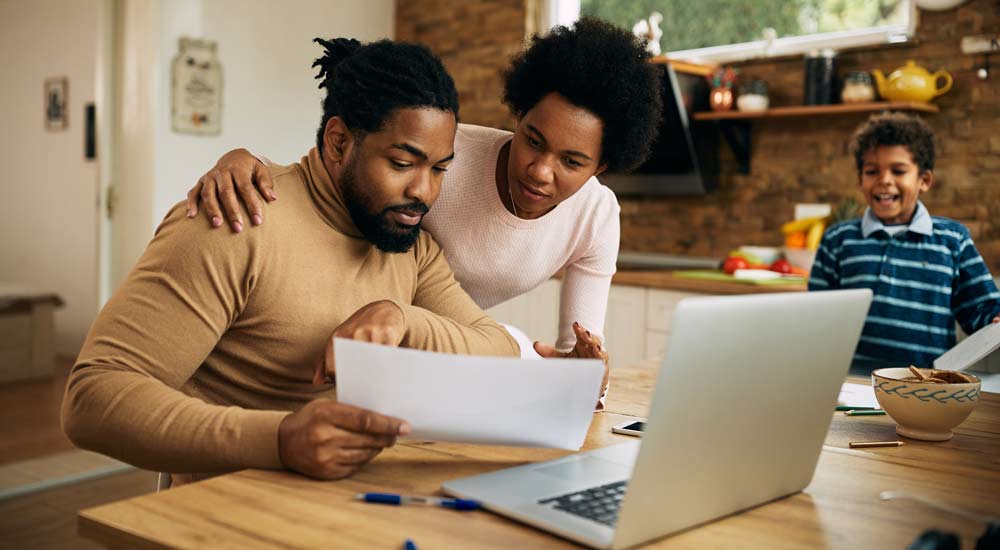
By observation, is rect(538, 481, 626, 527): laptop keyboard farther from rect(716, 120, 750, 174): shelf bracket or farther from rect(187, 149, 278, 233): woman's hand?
rect(716, 120, 750, 174): shelf bracket

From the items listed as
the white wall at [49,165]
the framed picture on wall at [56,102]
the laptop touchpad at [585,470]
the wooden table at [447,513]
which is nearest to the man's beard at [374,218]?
the wooden table at [447,513]

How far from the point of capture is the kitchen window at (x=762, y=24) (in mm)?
3578

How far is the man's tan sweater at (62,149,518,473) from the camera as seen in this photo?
3.67 feet

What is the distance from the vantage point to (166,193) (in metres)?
4.43

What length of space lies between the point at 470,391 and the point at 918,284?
2.12m

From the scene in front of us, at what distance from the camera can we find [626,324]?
142 inches

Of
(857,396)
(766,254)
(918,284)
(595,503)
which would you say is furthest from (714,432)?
(766,254)

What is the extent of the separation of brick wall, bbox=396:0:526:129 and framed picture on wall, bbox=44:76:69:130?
2227mm

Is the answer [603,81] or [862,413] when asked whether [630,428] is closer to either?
[862,413]

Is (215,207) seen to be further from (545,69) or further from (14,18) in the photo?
(14,18)

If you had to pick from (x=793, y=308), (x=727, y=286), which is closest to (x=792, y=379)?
(x=793, y=308)

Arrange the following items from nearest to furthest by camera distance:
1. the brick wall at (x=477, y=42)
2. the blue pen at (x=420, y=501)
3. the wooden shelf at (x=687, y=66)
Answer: the blue pen at (x=420, y=501) → the wooden shelf at (x=687, y=66) → the brick wall at (x=477, y=42)

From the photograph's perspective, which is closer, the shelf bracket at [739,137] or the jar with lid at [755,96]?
the jar with lid at [755,96]

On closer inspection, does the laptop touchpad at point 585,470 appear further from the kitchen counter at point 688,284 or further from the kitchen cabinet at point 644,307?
the kitchen cabinet at point 644,307
